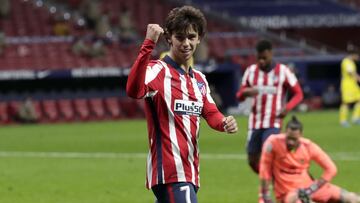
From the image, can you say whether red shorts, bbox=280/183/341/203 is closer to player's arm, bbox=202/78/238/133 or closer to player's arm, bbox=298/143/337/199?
player's arm, bbox=298/143/337/199

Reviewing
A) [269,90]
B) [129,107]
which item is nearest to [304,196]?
[269,90]

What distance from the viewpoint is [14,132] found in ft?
93.8

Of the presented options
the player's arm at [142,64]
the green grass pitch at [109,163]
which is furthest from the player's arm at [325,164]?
the player's arm at [142,64]

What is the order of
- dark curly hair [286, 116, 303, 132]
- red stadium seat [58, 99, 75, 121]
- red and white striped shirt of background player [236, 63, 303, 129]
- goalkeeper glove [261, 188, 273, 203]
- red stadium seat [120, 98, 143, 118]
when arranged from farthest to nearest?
red stadium seat [120, 98, 143, 118]
red stadium seat [58, 99, 75, 121]
red and white striped shirt of background player [236, 63, 303, 129]
goalkeeper glove [261, 188, 273, 203]
dark curly hair [286, 116, 303, 132]

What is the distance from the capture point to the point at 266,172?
481 inches

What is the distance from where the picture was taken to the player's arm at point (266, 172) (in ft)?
39.4

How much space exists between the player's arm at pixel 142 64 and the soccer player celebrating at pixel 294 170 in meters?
4.98

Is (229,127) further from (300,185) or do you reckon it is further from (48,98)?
(48,98)

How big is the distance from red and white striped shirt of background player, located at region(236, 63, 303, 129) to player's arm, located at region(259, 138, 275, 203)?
2448mm

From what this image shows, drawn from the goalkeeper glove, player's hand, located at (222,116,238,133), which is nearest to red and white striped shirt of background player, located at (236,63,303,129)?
the goalkeeper glove

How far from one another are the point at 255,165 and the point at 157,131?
745 centimetres

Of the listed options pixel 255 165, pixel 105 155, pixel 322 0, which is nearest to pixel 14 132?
pixel 105 155

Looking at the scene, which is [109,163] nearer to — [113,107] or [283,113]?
[283,113]

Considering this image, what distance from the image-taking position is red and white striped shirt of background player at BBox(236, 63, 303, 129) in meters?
14.9
